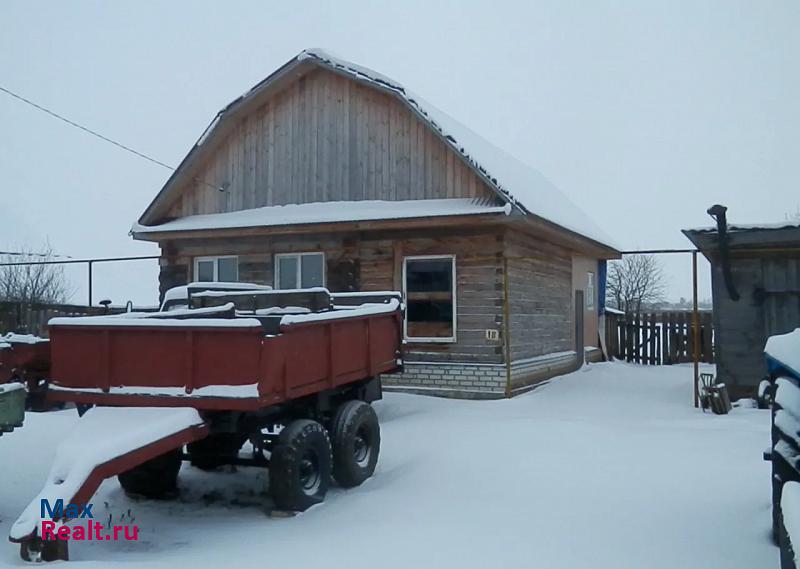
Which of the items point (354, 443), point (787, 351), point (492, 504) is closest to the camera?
point (787, 351)

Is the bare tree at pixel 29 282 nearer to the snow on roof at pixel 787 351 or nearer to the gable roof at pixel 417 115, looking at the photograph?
the gable roof at pixel 417 115

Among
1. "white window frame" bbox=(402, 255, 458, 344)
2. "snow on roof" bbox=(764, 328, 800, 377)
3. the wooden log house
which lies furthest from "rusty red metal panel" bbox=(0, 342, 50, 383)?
"white window frame" bbox=(402, 255, 458, 344)

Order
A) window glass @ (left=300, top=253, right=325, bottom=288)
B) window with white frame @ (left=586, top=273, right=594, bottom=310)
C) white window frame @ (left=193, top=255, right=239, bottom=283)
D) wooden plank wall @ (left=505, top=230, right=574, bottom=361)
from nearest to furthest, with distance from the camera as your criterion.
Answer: wooden plank wall @ (left=505, top=230, right=574, bottom=361)
window glass @ (left=300, top=253, right=325, bottom=288)
white window frame @ (left=193, top=255, right=239, bottom=283)
window with white frame @ (left=586, top=273, right=594, bottom=310)

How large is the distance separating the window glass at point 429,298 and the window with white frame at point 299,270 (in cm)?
189

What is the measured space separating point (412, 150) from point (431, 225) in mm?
1860

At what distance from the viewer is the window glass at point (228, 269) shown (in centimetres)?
1573

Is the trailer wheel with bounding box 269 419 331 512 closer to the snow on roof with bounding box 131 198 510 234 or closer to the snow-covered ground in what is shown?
the snow-covered ground

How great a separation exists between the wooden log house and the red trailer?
5400mm

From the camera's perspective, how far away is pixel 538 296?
15727 millimetres

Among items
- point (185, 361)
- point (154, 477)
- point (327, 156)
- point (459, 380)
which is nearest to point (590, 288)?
point (459, 380)

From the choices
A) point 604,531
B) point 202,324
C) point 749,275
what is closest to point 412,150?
point 749,275

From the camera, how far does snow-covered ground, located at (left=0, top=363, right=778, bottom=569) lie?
5672mm

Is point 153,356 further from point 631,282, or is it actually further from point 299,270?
point 631,282

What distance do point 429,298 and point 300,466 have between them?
7078mm
